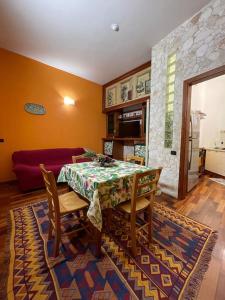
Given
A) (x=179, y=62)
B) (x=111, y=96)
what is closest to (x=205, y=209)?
(x=179, y=62)

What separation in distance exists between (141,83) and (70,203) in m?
3.38

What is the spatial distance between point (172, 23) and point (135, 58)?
1117mm

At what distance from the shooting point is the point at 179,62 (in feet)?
8.61

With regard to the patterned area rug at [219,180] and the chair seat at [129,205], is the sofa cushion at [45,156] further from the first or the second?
the patterned area rug at [219,180]

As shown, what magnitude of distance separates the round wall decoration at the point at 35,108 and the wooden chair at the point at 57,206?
2.74 m

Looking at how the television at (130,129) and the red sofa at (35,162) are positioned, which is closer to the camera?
the red sofa at (35,162)

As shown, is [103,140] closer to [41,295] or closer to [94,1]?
[94,1]

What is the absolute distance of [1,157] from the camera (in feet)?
11.2

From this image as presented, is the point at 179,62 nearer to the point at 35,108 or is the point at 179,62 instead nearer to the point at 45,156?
the point at 35,108

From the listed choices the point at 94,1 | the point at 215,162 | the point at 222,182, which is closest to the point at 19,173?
the point at 94,1

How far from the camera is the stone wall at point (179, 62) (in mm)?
2121

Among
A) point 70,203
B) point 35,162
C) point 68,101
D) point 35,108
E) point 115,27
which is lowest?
point 70,203

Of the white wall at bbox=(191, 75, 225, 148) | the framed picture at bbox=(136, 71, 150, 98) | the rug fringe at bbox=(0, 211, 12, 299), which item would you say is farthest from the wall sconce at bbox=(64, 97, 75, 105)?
the white wall at bbox=(191, 75, 225, 148)

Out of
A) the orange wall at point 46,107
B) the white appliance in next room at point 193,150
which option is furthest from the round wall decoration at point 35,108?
the white appliance in next room at point 193,150
